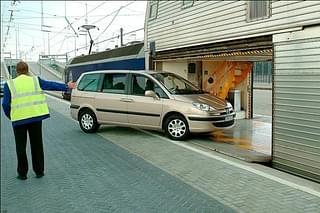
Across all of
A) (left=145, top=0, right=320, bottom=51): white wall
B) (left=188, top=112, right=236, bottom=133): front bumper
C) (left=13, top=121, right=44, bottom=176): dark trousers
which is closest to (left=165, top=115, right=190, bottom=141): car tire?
(left=188, top=112, right=236, bottom=133): front bumper

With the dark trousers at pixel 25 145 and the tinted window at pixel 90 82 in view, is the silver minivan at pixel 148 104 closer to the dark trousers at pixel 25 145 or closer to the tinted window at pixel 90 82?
the tinted window at pixel 90 82

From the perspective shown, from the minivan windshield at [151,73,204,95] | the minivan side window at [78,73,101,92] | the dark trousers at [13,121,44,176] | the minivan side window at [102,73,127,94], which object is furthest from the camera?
the minivan side window at [78,73,101,92]

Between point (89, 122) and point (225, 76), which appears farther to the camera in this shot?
point (225, 76)

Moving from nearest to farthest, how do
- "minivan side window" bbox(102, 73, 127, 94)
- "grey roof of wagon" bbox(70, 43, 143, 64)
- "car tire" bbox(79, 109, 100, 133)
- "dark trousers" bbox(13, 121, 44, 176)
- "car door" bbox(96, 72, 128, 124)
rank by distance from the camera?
"dark trousers" bbox(13, 121, 44, 176)
"car door" bbox(96, 72, 128, 124)
"minivan side window" bbox(102, 73, 127, 94)
"car tire" bbox(79, 109, 100, 133)
"grey roof of wagon" bbox(70, 43, 143, 64)

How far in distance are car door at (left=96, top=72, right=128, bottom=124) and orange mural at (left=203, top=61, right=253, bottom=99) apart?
15.3ft

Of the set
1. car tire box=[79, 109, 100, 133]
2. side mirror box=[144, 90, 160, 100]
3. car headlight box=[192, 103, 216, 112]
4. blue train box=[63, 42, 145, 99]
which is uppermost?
blue train box=[63, 42, 145, 99]

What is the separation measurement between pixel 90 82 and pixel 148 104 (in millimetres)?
2188

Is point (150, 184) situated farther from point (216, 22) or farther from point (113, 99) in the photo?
point (216, 22)

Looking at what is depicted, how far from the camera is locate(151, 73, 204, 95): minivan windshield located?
31.7 ft

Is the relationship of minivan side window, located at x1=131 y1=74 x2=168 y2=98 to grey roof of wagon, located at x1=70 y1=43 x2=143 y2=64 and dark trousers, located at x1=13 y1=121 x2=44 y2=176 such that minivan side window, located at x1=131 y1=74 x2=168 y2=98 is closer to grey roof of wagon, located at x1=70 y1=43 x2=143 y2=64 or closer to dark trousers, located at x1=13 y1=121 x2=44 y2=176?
dark trousers, located at x1=13 y1=121 x2=44 y2=176

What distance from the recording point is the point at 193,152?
7762mm

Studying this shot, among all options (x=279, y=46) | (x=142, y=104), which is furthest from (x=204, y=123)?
(x=279, y=46)

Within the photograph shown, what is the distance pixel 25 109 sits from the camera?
5559mm

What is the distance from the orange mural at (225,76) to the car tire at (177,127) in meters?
5.02
